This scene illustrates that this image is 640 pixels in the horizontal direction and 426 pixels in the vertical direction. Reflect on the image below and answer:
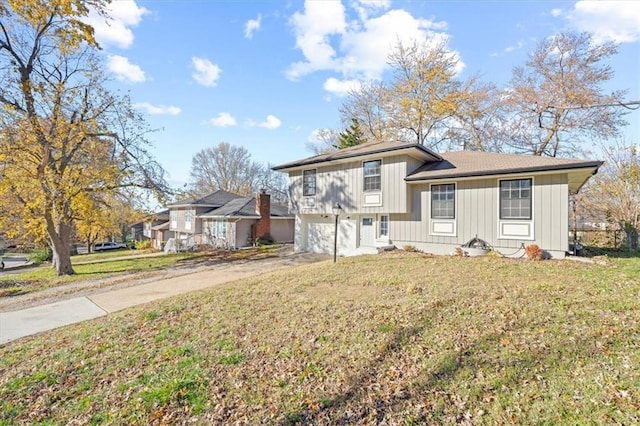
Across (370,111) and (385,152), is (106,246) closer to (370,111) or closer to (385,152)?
(370,111)

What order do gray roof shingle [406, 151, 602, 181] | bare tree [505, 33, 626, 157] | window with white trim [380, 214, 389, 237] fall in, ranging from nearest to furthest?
1. gray roof shingle [406, 151, 602, 181]
2. window with white trim [380, 214, 389, 237]
3. bare tree [505, 33, 626, 157]

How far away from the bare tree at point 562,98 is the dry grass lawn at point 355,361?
18.6 meters

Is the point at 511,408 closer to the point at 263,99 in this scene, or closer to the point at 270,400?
the point at 270,400

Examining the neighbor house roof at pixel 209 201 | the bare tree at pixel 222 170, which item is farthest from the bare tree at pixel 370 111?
the bare tree at pixel 222 170

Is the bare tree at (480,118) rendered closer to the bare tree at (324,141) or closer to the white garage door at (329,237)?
the bare tree at (324,141)

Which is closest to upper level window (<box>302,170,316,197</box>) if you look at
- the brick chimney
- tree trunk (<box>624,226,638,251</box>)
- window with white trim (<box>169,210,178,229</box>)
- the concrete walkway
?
the concrete walkway

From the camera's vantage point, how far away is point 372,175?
48.8ft

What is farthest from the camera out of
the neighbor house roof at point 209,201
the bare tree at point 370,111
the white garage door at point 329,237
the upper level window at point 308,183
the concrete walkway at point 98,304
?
the neighbor house roof at point 209,201

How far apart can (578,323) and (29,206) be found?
20.2m

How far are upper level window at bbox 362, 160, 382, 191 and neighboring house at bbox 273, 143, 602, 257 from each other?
48 mm

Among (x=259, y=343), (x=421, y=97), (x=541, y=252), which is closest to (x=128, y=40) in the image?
(x=259, y=343)

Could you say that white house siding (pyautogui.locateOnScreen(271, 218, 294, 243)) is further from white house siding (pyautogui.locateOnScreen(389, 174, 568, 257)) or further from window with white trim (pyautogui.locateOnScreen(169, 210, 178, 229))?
window with white trim (pyautogui.locateOnScreen(169, 210, 178, 229))

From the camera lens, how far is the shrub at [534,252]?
10.8m

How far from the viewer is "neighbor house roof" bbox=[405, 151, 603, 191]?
34.5 ft
